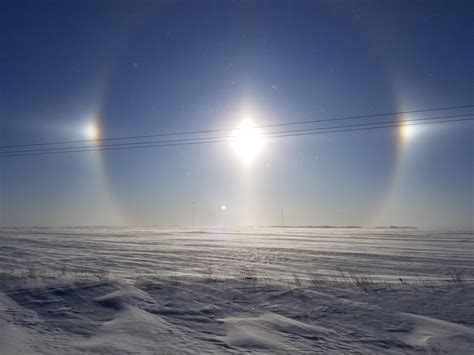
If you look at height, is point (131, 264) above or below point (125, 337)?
above

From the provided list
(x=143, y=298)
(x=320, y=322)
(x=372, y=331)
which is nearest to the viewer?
(x=372, y=331)

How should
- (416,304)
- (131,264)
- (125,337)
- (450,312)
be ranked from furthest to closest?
(131,264) → (416,304) → (450,312) → (125,337)

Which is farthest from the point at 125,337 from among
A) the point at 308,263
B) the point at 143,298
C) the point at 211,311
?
the point at 308,263

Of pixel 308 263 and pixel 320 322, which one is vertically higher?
pixel 308 263

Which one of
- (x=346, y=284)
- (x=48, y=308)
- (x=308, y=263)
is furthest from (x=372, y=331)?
(x=308, y=263)

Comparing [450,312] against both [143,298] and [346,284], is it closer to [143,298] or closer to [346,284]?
[346,284]

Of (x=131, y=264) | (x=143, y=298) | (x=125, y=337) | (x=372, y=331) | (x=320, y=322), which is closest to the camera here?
(x=125, y=337)

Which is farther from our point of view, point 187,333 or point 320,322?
point 320,322

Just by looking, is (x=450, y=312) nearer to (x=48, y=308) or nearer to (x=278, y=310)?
(x=278, y=310)

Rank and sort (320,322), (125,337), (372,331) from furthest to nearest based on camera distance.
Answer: (320,322) < (372,331) < (125,337)
